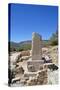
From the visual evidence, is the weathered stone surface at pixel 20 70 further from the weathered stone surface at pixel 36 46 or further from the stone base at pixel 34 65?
the weathered stone surface at pixel 36 46

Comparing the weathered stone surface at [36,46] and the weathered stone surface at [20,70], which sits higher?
the weathered stone surface at [36,46]

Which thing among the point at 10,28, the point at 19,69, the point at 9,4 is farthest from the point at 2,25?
the point at 19,69

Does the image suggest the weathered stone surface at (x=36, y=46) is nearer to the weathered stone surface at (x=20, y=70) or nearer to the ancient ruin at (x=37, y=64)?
the ancient ruin at (x=37, y=64)

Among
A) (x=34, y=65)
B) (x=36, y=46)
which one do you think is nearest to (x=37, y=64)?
(x=34, y=65)

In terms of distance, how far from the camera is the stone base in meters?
2.58

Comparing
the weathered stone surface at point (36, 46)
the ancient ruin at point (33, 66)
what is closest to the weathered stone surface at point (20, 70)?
the ancient ruin at point (33, 66)

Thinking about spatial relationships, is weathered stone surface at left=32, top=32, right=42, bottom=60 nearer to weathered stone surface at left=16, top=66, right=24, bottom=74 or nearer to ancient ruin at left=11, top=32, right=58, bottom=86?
ancient ruin at left=11, top=32, right=58, bottom=86

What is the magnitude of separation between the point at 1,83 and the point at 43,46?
65cm

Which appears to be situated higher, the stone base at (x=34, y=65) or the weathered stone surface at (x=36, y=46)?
the weathered stone surface at (x=36, y=46)

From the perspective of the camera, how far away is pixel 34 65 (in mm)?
2592

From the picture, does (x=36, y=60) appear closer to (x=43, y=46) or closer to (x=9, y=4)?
(x=43, y=46)

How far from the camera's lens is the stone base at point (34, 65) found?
2580 millimetres

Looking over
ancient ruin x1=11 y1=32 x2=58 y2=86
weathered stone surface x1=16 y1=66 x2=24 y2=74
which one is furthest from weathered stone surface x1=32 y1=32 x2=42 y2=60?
weathered stone surface x1=16 y1=66 x2=24 y2=74

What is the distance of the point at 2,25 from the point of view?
2.53 m
